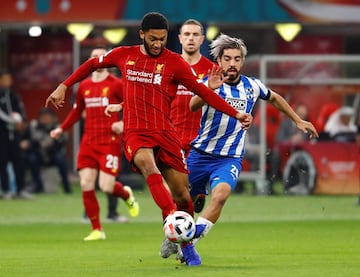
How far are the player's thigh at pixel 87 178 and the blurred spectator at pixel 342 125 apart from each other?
9.79 metres

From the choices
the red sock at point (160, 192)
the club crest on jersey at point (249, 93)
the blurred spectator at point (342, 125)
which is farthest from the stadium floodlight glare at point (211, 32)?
the red sock at point (160, 192)

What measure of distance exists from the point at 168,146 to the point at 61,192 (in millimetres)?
15708

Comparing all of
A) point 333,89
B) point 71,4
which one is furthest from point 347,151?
point 71,4

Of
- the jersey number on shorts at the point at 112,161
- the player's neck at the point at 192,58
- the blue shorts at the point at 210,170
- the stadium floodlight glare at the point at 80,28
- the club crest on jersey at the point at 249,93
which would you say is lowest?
the stadium floodlight glare at the point at 80,28

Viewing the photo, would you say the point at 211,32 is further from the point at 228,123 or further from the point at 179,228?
the point at 179,228

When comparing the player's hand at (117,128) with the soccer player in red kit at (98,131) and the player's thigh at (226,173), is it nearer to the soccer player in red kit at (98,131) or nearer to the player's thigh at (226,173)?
the soccer player in red kit at (98,131)

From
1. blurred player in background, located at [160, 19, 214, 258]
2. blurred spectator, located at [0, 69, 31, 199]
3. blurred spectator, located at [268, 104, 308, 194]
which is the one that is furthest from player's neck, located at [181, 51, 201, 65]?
blurred spectator, located at [268, 104, 308, 194]

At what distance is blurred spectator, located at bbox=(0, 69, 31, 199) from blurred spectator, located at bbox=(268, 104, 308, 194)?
4753mm

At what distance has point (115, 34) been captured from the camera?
28312 millimetres

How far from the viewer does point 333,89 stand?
90.2 feet

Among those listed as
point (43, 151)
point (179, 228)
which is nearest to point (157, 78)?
point (179, 228)

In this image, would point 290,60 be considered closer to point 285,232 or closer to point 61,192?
point 61,192

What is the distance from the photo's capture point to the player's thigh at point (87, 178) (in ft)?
57.0

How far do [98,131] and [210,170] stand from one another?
4.71 m
